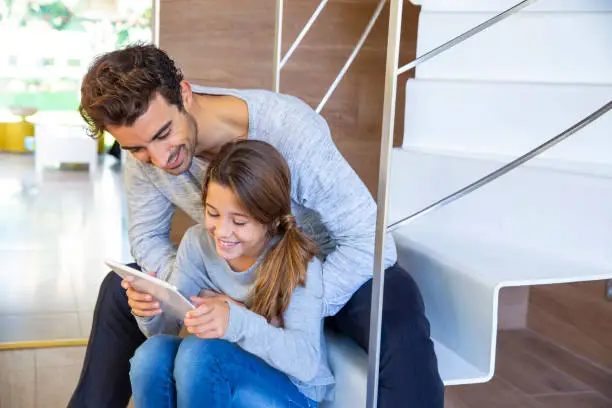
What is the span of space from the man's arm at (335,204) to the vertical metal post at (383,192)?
0.11 metres

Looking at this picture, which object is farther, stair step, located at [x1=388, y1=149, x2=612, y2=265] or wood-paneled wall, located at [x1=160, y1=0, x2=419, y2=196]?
wood-paneled wall, located at [x1=160, y1=0, x2=419, y2=196]

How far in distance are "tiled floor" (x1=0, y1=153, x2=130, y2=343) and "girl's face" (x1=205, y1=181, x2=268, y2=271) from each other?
4.51 feet

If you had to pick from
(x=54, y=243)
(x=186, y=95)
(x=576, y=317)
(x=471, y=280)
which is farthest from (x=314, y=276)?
(x=54, y=243)

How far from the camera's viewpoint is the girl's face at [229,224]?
1.42 m

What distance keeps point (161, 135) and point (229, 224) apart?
0.61 ft

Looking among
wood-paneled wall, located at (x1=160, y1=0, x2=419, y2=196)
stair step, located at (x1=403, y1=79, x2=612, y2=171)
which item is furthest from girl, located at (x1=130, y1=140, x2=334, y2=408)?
wood-paneled wall, located at (x1=160, y1=0, x2=419, y2=196)

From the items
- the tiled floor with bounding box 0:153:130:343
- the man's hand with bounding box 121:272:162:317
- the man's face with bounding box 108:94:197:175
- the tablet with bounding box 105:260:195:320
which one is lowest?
the tiled floor with bounding box 0:153:130:343

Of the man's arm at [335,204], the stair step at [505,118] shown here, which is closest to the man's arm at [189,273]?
the man's arm at [335,204]

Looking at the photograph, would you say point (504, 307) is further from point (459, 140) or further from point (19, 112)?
point (19, 112)

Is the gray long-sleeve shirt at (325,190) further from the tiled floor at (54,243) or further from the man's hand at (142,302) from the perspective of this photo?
the tiled floor at (54,243)

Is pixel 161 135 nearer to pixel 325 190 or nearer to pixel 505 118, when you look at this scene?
pixel 325 190

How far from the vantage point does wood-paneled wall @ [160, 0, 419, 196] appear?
284 cm

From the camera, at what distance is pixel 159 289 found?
1.36 meters

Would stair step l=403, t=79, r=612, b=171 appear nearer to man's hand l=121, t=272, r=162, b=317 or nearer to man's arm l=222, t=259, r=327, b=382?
man's arm l=222, t=259, r=327, b=382
